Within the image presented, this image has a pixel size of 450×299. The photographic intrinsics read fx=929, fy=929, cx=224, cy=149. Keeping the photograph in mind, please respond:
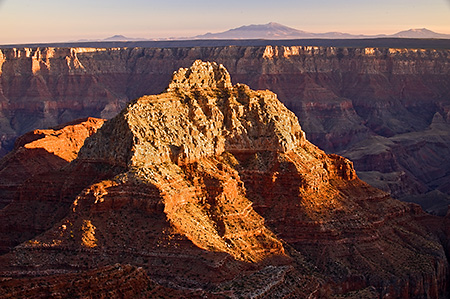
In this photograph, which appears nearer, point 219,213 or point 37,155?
point 219,213

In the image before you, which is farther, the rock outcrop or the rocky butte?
the rock outcrop

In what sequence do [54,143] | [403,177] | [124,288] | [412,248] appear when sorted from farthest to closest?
[403,177], [54,143], [412,248], [124,288]

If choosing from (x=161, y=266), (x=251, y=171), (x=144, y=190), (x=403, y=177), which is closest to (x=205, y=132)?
(x=251, y=171)

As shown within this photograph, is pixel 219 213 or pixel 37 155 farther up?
pixel 219 213

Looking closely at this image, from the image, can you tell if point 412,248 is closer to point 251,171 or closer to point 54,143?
point 251,171

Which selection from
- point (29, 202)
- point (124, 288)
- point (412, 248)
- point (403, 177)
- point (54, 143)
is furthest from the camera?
point (403, 177)

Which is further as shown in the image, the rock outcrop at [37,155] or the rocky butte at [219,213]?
the rock outcrop at [37,155]

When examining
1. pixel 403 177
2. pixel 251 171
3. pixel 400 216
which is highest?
pixel 251 171

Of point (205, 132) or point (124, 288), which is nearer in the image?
point (124, 288)
